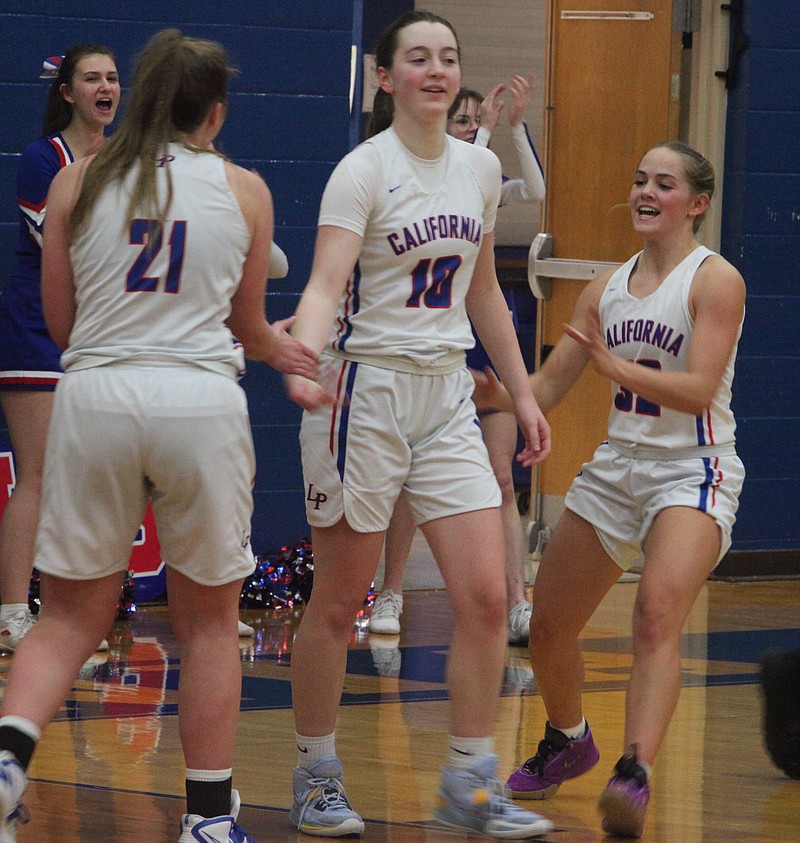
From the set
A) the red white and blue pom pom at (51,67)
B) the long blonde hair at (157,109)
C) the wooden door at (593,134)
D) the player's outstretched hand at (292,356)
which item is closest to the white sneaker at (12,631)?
the red white and blue pom pom at (51,67)

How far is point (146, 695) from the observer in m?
5.10

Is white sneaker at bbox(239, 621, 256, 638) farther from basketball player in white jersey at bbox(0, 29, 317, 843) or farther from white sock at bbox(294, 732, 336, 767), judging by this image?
basketball player in white jersey at bbox(0, 29, 317, 843)

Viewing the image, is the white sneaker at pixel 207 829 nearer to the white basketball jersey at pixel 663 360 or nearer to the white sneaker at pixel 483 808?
the white sneaker at pixel 483 808

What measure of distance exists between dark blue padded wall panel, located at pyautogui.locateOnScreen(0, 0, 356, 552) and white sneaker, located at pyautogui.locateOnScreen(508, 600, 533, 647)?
1297 mm

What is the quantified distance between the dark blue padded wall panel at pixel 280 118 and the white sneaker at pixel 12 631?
57.1 inches

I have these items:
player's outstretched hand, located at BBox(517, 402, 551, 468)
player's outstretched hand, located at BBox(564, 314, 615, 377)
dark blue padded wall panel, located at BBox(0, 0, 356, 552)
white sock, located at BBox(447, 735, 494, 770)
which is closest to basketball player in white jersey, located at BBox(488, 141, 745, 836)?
player's outstretched hand, located at BBox(564, 314, 615, 377)

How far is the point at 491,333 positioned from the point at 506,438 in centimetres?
230

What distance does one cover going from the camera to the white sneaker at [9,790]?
3037 mm

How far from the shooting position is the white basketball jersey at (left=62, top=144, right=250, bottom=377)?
3.19 meters

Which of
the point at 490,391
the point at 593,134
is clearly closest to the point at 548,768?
the point at 490,391

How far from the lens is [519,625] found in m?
6.07

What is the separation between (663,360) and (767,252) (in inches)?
154

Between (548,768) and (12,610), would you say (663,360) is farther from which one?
(12,610)

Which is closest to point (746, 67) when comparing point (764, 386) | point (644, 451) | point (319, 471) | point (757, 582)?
point (764, 386)
